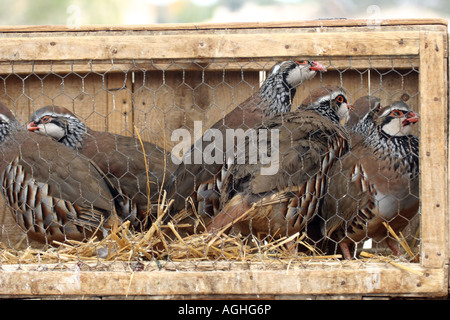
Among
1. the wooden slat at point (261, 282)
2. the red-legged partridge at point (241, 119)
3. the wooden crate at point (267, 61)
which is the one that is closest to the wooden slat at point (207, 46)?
the wooden crate at point (267, 61)

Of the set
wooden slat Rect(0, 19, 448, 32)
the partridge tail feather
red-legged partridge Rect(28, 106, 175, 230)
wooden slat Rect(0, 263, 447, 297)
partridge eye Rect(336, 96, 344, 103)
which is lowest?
wooden slat Rect(0, 263, 447, 297)

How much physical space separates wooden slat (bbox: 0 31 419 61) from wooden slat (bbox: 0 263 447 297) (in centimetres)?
62

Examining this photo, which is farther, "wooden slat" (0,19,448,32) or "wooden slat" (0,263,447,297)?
"wooden slat" (0,19,448,32)

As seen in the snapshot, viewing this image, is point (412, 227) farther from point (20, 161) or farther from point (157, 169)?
point (20, 161)

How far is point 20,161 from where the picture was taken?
233cm

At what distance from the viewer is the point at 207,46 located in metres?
1.89

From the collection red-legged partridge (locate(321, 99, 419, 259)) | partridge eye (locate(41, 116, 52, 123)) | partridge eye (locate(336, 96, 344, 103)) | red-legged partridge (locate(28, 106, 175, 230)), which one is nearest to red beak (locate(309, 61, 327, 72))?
partridge eye (locate(336, 96, 344, 103))

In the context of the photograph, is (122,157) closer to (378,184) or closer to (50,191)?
(50,191)

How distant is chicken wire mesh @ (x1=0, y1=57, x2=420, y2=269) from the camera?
6.80 feet

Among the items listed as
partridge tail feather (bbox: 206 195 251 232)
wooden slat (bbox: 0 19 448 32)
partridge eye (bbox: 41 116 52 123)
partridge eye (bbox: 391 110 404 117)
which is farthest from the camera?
partridge eye (bbox: 41 116 52 123)

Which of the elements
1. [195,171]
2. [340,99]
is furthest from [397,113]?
[195,171]

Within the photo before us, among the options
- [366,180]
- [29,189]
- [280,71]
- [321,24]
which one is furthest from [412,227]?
[29,189]

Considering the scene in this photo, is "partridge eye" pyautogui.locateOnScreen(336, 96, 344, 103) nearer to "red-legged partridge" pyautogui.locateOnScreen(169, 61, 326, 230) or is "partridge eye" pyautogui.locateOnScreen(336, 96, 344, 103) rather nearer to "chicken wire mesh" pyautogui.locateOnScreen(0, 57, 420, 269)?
"chicken wire mesh" pyautogui.locateOnScreen(0, 57, 420, 269)

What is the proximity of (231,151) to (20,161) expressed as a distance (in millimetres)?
755
